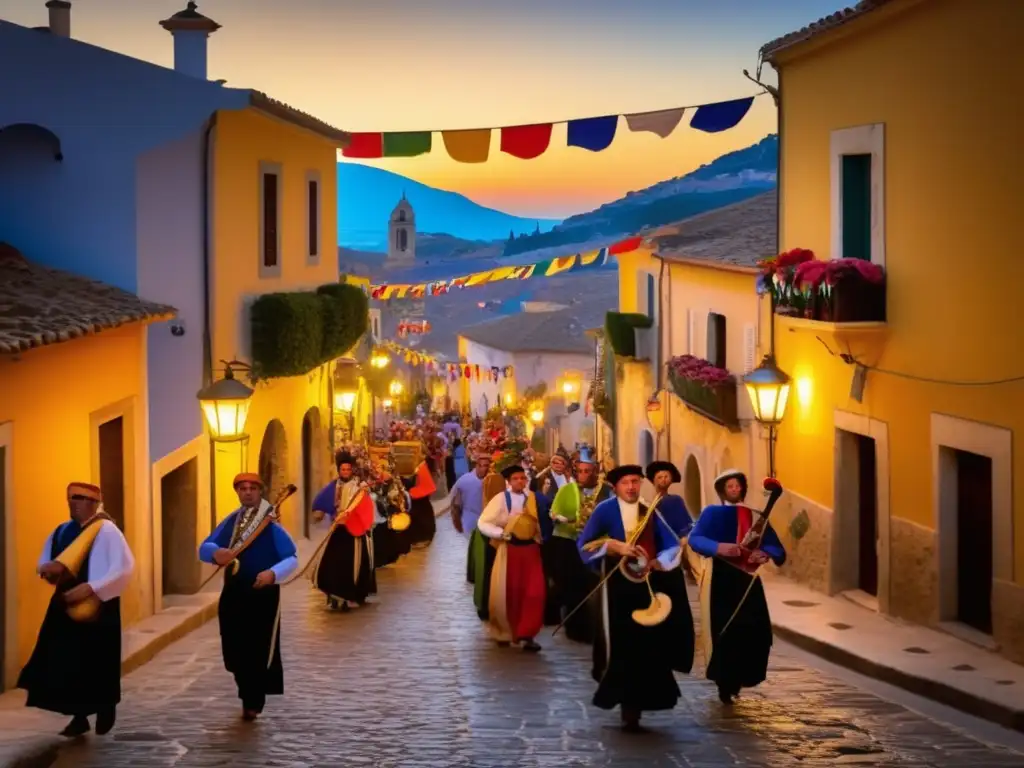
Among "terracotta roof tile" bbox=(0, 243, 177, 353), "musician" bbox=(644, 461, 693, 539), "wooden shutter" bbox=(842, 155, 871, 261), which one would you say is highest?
"wooden shutter" bbox=(842, 155, 871, 261)

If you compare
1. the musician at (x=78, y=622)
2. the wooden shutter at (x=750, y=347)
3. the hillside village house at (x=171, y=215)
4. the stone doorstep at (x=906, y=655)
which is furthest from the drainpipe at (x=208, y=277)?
the musician at (x=78, y=622)

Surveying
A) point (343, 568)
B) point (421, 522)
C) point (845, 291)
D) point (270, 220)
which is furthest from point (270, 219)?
point (845, 291)

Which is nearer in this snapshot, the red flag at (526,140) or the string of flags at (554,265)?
the red flag at (526,140)

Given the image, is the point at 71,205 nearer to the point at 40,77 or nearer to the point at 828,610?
the point at 40,77

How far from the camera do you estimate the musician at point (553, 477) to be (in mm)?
18156

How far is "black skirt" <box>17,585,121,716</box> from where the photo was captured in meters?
10.8

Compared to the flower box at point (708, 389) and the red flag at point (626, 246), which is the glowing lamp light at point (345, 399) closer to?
the flower box at point (708, 389)

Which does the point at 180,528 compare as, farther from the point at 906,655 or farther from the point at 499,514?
the point at 906,655

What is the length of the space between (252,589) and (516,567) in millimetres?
4066

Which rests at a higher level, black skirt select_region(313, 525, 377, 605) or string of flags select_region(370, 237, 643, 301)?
string of flags select_region(370, 237, 643, 301)

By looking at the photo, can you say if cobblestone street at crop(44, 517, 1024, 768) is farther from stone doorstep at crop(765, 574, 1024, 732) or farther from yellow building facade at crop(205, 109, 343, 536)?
yellow building facade at crop(205, 109, 343, 536)

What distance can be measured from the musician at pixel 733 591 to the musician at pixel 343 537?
22.7ft

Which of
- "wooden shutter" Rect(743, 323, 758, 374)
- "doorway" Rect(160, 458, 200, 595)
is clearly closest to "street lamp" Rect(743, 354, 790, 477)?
"wooden shutter" Rect(743, 323, 758, 374)

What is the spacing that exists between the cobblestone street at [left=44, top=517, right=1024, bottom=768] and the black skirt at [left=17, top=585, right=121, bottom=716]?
10.6 inches
